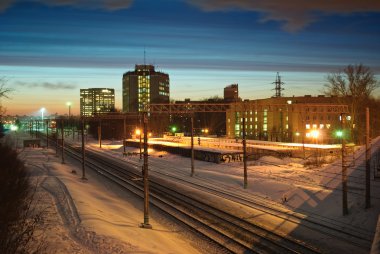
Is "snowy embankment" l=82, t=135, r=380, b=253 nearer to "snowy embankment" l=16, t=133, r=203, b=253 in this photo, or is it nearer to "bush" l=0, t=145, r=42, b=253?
"snowy embankment" l=16, t=133, r=203, b=253

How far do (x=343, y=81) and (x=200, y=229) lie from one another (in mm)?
53350

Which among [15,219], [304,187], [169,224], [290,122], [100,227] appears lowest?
[169,224]

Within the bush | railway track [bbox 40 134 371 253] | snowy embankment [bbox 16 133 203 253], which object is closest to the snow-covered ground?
snowy embankment [bbox 16 133 203 253]

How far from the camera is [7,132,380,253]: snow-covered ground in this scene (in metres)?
16.3

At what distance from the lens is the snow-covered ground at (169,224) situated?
1628 cm

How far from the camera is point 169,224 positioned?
20.8 meters

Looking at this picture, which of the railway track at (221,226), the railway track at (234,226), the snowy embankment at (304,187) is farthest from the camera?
the snowy embankment at (304,187)

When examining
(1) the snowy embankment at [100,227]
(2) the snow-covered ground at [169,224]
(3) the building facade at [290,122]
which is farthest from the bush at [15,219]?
(3) the building facade at [290,122]

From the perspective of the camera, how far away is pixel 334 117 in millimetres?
89562

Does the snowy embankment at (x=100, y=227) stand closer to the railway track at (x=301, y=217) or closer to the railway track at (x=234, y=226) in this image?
the railway track at (x=234, y=226)

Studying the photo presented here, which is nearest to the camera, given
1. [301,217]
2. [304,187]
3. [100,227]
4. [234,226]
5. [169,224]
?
[100,227]

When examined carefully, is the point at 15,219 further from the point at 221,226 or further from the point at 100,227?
the point at 221,226

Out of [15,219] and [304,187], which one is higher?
[15,219]

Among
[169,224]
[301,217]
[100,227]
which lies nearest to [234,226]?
[169,224]
